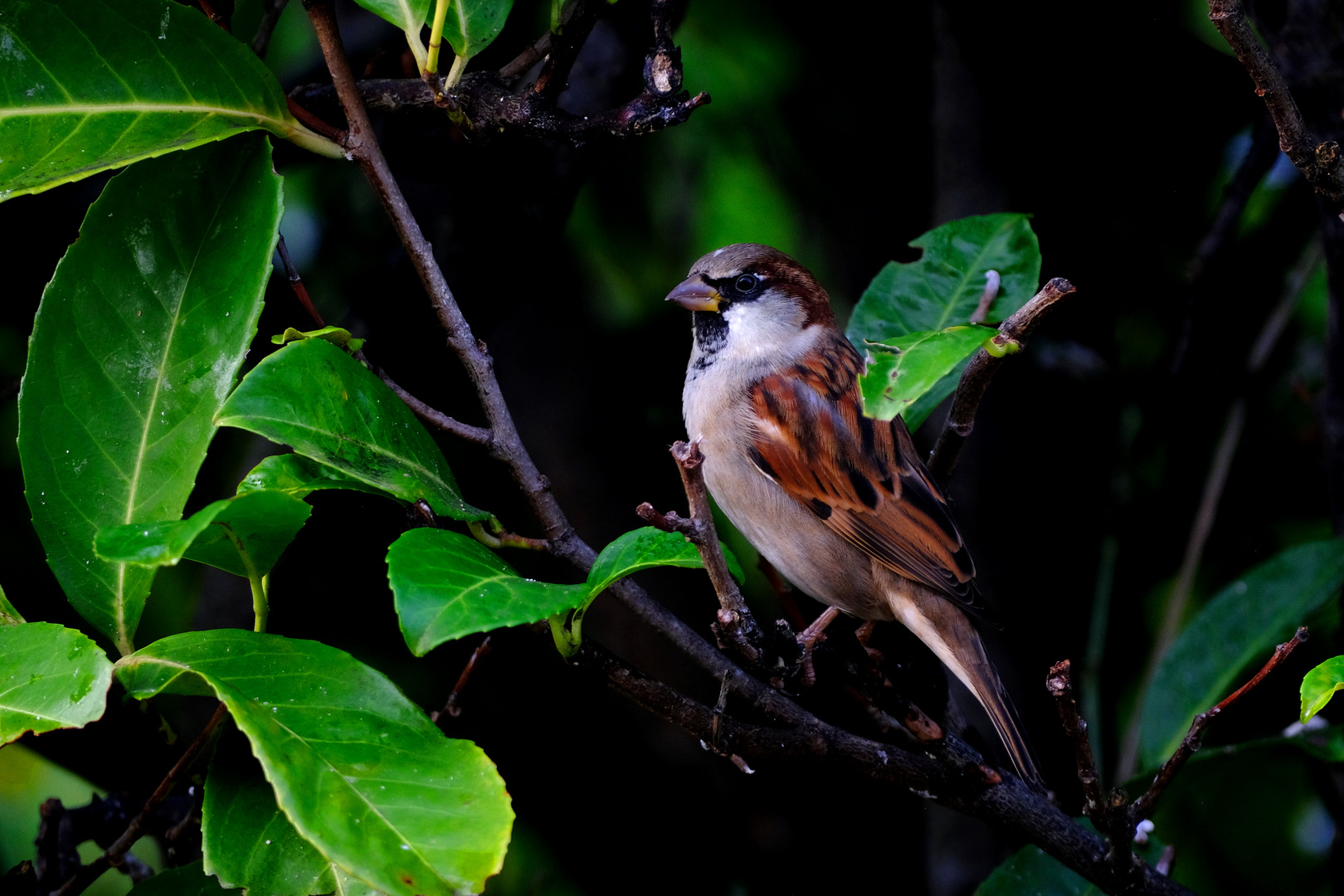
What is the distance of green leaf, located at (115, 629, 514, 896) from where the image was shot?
3.69 feet

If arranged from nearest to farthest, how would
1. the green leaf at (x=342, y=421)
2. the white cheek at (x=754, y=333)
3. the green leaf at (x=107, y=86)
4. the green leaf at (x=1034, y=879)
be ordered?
1. the green leaf at (x=342, y=421)
2. the green leaf at (x=107, y=86)
3. the green leaf at (x=1034, y=879)
4. the white cheek at (x=754, y=333)

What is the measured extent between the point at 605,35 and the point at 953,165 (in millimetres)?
1058

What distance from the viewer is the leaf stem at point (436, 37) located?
1425 mm

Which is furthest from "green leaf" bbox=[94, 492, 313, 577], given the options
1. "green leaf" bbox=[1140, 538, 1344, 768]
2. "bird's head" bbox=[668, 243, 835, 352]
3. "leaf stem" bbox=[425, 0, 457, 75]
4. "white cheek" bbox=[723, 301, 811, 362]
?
"green leaf" bbox=[1140, 538, 1344, 768]

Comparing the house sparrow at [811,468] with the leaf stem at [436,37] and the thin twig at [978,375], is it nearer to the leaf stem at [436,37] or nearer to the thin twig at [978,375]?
the thin twig at [978,375]

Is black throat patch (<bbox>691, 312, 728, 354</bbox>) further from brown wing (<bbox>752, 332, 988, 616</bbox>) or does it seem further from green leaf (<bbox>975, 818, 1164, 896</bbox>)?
green leaf (<bbox>975, 818, 1164, 896</bbox>)

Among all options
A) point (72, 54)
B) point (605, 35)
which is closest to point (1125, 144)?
point (605, 35)

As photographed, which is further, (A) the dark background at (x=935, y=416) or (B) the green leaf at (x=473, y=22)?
(A) the dark background at (x=935, y=416)

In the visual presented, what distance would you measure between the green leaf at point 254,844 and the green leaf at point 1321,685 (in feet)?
3.89

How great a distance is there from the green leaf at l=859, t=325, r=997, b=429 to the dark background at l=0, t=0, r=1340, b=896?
4.45 ft

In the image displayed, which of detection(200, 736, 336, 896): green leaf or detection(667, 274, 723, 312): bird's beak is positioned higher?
detection(667, 274, 723, 312): bird's beak

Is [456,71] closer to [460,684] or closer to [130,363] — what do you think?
[130,363]

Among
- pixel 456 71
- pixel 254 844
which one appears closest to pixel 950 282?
pixel 456 71

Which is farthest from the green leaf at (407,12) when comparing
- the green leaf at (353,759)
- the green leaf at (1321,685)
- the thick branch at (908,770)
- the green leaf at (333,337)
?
the green leaf at (1321,685)
